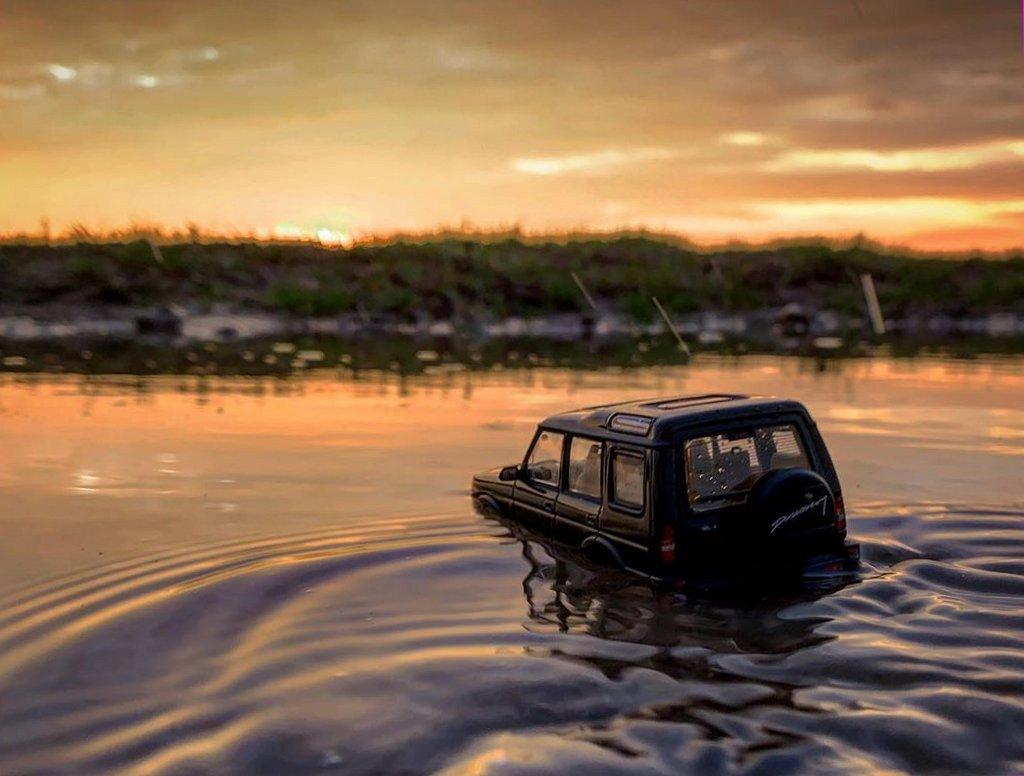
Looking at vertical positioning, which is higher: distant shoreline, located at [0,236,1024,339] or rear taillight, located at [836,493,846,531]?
distant shoreline, located at [0,236,1024,339]

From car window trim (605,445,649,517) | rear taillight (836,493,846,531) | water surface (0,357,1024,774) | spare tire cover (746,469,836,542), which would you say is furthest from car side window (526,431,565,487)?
rear taillight (836,493,846,531)

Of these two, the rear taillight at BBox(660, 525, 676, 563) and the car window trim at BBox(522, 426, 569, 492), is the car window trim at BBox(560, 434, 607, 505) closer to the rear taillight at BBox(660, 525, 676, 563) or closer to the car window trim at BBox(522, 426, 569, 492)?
the car window trim at BBox(522, 426, 569, 492)

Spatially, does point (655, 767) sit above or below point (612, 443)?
below

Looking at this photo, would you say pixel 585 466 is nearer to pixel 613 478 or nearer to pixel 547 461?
pixel 613 478

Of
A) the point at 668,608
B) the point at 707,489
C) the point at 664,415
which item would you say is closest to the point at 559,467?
the point at 664,415

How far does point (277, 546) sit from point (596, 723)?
5477 mm

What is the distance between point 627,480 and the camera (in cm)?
968

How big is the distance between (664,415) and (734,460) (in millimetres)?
784

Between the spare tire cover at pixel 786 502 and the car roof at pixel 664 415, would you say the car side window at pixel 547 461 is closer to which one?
the car roof at pixel 664 415

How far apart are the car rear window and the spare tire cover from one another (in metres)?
0.21

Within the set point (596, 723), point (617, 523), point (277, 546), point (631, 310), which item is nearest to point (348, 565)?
point (277, 546)

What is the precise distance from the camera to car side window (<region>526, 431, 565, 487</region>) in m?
11.0

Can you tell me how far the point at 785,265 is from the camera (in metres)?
76.8

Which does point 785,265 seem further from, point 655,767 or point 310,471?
point 655,767
